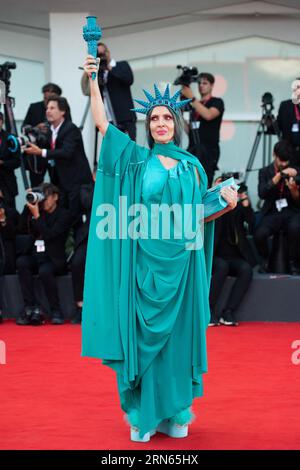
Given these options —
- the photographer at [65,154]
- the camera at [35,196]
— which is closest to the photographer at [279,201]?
the photographer at [65,154]

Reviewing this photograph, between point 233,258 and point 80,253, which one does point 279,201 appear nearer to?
point 233,258

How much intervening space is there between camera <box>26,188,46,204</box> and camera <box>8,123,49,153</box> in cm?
51

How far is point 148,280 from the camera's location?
484 centimetres

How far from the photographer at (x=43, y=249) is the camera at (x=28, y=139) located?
49 cm

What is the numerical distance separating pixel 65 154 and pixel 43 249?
97cm

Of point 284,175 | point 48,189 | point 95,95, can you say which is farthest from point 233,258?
point 95,95

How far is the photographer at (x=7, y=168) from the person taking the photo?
9.28 m

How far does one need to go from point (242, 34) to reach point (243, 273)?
3672 millimetres

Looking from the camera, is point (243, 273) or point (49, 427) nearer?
point (49, 427)

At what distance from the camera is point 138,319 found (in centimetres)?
485

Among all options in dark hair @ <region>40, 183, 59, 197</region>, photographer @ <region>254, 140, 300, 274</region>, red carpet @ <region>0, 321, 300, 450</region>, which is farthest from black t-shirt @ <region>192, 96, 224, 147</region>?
red carpet @ <region>0, 321, 300, 450</region>

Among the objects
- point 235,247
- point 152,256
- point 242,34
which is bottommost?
point 235,247

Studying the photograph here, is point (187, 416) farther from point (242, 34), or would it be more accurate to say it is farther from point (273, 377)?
point (242, 34)

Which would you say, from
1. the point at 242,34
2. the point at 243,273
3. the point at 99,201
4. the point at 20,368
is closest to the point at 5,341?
the point at 20,368
